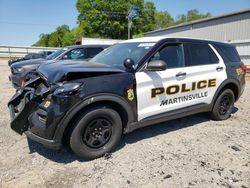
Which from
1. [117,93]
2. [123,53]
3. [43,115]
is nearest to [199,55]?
[123,53]

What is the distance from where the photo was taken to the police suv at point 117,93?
3.27 m

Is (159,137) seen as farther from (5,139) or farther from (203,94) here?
(5,139)

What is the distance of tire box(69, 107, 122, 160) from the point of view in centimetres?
337

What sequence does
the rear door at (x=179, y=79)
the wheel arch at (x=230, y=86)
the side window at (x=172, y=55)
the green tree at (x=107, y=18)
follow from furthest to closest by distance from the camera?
the green tree at (x=107, y=18), the wheel arch at (x=230, y=86), the side window at (x=172, y=55), the rear door at (x=179, y=79)

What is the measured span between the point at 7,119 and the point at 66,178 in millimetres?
2952

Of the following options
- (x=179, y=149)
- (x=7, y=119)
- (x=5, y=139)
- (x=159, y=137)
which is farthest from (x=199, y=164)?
(x=7, y=119)

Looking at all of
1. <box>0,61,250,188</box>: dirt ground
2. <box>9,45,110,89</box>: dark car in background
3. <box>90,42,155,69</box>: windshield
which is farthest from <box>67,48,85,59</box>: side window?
<box>0,61,250,188</box>: dirt ground

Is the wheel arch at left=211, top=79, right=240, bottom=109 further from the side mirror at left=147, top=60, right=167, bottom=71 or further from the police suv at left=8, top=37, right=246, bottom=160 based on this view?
the side mirror at left=147, top=60, right=167, bottom=71

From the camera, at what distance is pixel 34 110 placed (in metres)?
3.42

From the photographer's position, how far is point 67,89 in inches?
126

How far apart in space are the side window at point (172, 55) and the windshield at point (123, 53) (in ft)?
0.74

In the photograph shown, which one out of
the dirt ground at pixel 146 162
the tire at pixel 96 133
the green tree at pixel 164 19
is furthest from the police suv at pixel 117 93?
the green tree at pixel 164 19

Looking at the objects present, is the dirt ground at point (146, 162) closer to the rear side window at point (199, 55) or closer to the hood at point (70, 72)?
the hood at point (70, 72)

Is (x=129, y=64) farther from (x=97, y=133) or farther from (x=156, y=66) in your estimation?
(x=97, y=133)
